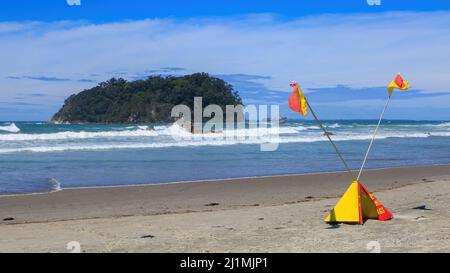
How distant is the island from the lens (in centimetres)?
8956

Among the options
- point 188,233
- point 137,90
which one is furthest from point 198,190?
point 137,90

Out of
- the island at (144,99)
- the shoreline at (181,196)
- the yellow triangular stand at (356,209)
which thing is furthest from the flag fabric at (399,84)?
the island at (144,99)

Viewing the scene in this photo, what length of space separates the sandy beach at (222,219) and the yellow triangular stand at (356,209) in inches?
5.8

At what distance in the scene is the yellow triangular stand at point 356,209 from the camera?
716 centimetres

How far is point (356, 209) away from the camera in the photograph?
7199mm

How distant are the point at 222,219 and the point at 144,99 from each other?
8641 cm

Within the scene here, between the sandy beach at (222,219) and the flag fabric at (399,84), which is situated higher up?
the flag fabric at (399,84)

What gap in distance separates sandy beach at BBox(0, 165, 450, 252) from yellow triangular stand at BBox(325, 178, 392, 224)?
0.48ft

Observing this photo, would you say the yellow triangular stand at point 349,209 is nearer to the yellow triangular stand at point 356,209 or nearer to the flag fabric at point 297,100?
the yellow triangular stand at point 356,209

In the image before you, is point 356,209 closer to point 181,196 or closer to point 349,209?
point 349,209

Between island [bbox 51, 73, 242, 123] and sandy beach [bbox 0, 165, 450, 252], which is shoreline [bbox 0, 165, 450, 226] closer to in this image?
sandy beach [bbox 0, 165, 450, 252]

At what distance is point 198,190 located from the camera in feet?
38.0

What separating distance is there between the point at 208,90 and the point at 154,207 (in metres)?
82.8
